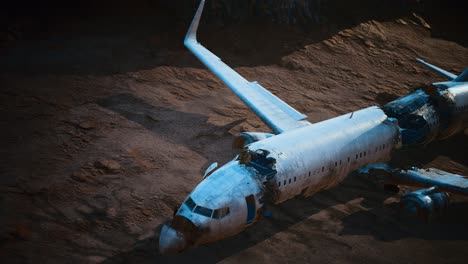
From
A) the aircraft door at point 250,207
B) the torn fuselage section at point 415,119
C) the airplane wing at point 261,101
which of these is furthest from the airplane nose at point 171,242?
the torn fuselage section at point 415,119

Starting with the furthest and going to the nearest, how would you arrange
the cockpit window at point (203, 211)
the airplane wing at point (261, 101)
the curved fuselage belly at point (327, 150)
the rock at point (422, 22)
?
1. the rock at point (422, 22)
2. the airplane wing at point (261, 101)
3. the curved fuselage belly at point (327, 150)
4. the cockpit window at point (203, 211)

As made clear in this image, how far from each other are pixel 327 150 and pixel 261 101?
300 inches

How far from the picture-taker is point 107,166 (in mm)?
25359

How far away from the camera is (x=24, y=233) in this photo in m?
20.1

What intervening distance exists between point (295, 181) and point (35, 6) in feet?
105

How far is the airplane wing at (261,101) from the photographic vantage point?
28.1 m

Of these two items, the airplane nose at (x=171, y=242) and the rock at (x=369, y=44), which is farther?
the rock at (x=369, y=44)

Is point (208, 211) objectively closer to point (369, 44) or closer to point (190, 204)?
point (190, 204)

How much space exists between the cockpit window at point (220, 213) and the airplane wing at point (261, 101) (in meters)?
8.43

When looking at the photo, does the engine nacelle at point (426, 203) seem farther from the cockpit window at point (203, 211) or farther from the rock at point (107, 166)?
the rock at point (107, 166)

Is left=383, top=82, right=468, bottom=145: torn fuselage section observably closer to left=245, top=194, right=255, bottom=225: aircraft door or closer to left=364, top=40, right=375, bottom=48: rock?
left=245, top=194, right=255, bottom=225: aircraft door

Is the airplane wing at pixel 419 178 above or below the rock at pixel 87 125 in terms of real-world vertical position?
above

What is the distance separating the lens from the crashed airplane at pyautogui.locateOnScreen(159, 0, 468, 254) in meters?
19.7

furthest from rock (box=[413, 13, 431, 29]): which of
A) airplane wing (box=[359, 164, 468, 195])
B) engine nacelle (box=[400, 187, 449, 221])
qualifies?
engine nacelle (box=[400, 187, 449, 221])
